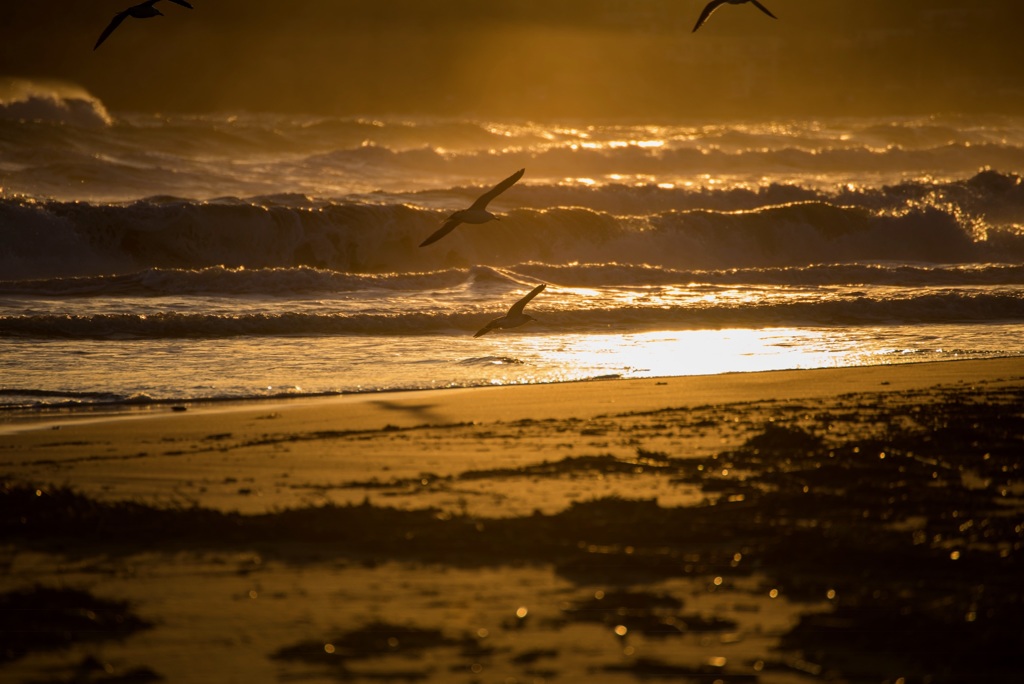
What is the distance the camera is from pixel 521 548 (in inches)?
210

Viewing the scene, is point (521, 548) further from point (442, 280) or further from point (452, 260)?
point (452, 260)

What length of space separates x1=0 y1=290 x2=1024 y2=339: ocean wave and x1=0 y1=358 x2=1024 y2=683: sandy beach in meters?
5.95

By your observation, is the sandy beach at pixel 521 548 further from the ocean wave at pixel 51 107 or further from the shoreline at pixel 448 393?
the ocean wave at pixel 51 107

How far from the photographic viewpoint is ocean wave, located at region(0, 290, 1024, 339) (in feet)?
47.7

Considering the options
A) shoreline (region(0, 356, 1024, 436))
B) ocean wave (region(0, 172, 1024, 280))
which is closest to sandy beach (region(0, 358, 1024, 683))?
shoreline (region(0, 356, 1024, 436))

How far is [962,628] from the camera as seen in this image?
4.36 meters

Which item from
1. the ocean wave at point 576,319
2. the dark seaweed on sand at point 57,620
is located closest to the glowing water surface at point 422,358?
the ocean wave at point 576,319

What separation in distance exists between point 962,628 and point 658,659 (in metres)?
1.07

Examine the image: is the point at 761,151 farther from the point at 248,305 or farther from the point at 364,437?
the point at 364,437

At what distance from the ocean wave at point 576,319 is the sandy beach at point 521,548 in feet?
19.5

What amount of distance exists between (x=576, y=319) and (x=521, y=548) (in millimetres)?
10738

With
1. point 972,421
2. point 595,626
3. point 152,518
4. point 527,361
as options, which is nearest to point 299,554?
point 152,518

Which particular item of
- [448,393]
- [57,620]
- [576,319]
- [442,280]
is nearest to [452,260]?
[442,280]

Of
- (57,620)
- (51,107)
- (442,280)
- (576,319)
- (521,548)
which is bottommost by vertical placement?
(57,620)
